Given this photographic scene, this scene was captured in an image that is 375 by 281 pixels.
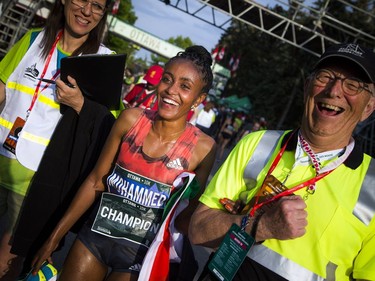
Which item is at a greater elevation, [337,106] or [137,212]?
[337,106]

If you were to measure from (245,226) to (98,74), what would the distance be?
1.28 meters

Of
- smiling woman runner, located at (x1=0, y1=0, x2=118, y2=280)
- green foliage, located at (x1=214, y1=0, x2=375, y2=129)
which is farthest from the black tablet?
green foliage, located at (x1=214, y1=0, x2=375, y2=129)

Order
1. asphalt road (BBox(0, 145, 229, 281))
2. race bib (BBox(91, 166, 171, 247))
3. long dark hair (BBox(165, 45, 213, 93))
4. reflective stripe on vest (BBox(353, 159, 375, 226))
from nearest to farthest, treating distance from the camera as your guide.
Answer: reflective stripe on vest (BBox(353, 159, 375, 226))
race bib (BBox(91, 166, 171, 247))
long dark hair (BBox(165, 45, 213, 93))
asphalt road (BBox(0, 145, 229, 281))

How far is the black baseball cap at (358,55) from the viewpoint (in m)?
1.70

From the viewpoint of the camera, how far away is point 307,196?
169 centimetres

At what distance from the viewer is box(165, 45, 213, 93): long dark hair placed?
2289mm

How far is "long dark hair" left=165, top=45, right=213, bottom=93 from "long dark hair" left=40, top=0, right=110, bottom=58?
60 centimetres

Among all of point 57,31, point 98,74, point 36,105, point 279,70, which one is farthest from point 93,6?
point 279,70

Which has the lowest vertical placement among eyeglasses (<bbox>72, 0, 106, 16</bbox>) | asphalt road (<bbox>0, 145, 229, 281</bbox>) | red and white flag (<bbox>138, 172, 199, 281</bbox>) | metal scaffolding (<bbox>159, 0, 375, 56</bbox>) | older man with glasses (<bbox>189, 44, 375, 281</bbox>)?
asphalt road (<bbox>0, 145, 229, 281</bbox>)

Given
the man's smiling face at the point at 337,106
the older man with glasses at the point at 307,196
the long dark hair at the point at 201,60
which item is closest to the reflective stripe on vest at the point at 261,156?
the older man with glasses at the point at 307,196

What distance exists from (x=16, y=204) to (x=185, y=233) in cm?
110

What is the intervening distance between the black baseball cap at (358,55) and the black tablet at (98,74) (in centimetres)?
117

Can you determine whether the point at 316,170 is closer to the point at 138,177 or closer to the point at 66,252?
the point at 138,177

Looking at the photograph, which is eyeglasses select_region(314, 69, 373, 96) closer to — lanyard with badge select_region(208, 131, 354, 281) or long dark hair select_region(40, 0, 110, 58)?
lanyard with badge select_region(208, 131, 354, 281)
